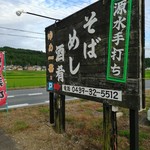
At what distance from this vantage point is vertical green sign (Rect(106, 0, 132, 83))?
3.28 m

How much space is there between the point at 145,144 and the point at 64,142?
1.77 metres

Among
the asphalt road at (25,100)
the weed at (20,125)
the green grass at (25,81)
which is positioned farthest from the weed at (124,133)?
the green grass at (25,81)

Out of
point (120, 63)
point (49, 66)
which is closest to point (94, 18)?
point (120, 63)

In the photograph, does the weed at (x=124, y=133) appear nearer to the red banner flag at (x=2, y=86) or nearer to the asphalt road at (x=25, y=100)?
the red banner flag at (x=2, y=86)

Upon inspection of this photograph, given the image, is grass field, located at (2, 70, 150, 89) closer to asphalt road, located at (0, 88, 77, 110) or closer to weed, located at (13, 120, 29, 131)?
asphalt road, located at (0, 88, 77, 110)

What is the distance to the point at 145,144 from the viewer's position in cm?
463

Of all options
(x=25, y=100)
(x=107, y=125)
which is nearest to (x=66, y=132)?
(x=107, y=125)

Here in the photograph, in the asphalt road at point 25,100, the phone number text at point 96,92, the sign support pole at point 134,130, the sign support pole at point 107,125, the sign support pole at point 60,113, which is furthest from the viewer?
the asphalt road at point 25,100

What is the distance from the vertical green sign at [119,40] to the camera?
328 cm

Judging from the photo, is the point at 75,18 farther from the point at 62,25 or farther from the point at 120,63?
the point at 120,63

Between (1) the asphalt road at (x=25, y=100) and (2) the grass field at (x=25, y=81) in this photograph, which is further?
(2) the grass field at (x=25, y=81)

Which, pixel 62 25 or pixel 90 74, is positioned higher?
pixel 62 25

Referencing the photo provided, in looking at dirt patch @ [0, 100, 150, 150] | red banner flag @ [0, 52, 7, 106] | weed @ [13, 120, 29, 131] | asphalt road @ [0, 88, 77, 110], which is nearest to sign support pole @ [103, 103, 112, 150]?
dirt patch @ [0, 100, 150, 150]

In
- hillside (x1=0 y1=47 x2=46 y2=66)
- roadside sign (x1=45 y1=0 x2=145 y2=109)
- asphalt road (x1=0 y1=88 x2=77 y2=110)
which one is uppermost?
hillside (x1=0 y1=47 x2=46 y2=66)
